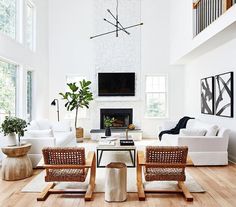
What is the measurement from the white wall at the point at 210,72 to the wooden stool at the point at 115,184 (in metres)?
3.22

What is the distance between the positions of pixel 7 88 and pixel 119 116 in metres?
4.12

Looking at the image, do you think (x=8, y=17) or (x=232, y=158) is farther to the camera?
(x=8, y=17)

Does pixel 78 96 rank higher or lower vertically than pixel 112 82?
lower

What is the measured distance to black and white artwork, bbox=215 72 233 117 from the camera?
18.5 ft

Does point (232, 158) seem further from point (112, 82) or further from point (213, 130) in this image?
point (112, 82)

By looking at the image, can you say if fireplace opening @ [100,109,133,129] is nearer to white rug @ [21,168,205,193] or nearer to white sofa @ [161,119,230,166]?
white sofa @ [161,119,230,166]

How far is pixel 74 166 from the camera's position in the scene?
3.53 metres

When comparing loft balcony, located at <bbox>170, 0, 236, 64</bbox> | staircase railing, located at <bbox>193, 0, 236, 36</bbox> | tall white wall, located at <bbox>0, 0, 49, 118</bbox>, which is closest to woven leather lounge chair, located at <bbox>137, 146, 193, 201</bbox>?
loft balcony, located at <bbox>170, 0, 236, 64</bbox>

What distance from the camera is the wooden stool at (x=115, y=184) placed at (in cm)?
339

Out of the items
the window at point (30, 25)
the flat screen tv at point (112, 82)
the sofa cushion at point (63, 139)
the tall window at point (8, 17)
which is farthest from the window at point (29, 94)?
the flat screen tv at point (112, 82)

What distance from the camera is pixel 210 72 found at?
683cm

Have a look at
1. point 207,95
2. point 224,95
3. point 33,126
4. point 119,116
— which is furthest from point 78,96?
point 224,95

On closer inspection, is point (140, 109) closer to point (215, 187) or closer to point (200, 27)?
point (200, 27)

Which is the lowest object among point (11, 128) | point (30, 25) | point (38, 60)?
point (11, 128)
